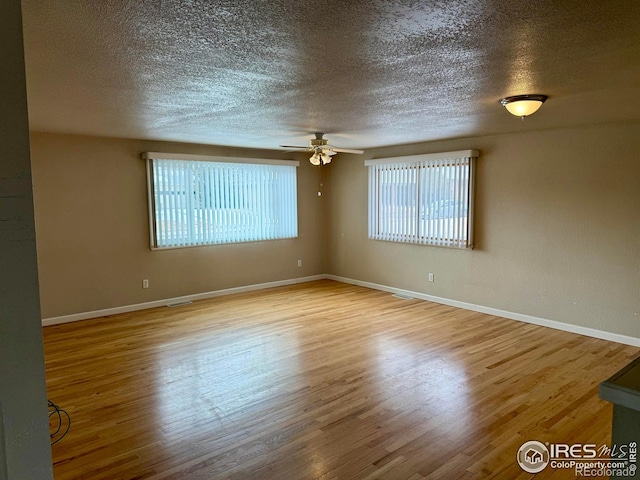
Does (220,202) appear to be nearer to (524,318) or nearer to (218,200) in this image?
(218,200)

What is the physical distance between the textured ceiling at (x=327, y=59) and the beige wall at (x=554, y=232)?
0.69 metres

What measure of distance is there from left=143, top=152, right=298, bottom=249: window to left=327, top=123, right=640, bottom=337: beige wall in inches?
85.4

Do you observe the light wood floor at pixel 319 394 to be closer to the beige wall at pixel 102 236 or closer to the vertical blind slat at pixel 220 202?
the beige wall at pixel 102 236


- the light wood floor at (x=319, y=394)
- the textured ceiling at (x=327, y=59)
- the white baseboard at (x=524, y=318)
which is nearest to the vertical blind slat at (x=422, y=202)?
the white baseboard at (x=524, y=318)

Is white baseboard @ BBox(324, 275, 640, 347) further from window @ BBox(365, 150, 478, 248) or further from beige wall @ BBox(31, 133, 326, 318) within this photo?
beige wall @ BBox(31, 133, 326, 318)

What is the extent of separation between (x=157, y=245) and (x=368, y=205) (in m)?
3.34

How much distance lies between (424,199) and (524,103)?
3089mm

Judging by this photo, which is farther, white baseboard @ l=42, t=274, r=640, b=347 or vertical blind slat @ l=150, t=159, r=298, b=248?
vertical blind slat @ l=150, t=159, r=298, b=248

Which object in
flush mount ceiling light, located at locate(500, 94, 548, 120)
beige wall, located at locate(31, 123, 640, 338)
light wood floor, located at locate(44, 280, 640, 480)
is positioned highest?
flush mount ceiling light, located at locate(500, 94, 548, 120)

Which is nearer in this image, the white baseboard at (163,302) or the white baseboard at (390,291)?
the white baseboard at (390,291)

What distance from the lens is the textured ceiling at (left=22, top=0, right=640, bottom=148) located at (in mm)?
1726

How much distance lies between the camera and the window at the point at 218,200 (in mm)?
5984

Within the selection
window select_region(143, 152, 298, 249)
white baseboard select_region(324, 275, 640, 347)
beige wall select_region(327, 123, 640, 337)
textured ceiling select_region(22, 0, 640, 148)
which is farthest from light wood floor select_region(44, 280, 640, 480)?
textured ceiling select_region(22, 0, 640, 148)

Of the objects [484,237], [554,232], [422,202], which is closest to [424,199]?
[422,202]
